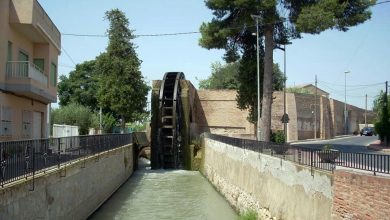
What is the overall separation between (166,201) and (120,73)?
23.4m

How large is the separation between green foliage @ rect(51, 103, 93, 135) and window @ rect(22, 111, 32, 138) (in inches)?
867

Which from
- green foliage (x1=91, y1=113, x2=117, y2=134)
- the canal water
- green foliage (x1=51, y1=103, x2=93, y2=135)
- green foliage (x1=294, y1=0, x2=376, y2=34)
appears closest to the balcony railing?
the canal water

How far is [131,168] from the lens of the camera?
2891 centimetres

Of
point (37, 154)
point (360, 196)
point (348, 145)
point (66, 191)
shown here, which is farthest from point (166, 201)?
point (348, 145)

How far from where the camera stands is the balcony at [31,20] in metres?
17.8

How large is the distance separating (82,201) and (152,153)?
1833 cm

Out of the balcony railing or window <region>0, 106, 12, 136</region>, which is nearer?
window <region>0, 106, 12, 136</region>

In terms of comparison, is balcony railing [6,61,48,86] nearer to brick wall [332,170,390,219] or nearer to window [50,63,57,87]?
window [50,63,57,87]

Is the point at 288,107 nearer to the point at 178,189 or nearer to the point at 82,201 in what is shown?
the point at 178,189

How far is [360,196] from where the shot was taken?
730 centimetres

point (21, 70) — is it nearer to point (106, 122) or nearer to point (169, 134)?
point (169, 134)

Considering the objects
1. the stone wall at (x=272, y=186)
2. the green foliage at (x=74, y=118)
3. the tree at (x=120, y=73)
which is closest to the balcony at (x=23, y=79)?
the stone wall at (x=272, y=186)

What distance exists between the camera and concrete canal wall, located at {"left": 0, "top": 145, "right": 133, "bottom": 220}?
816 cm

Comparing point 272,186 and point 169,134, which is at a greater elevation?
point 169,134
